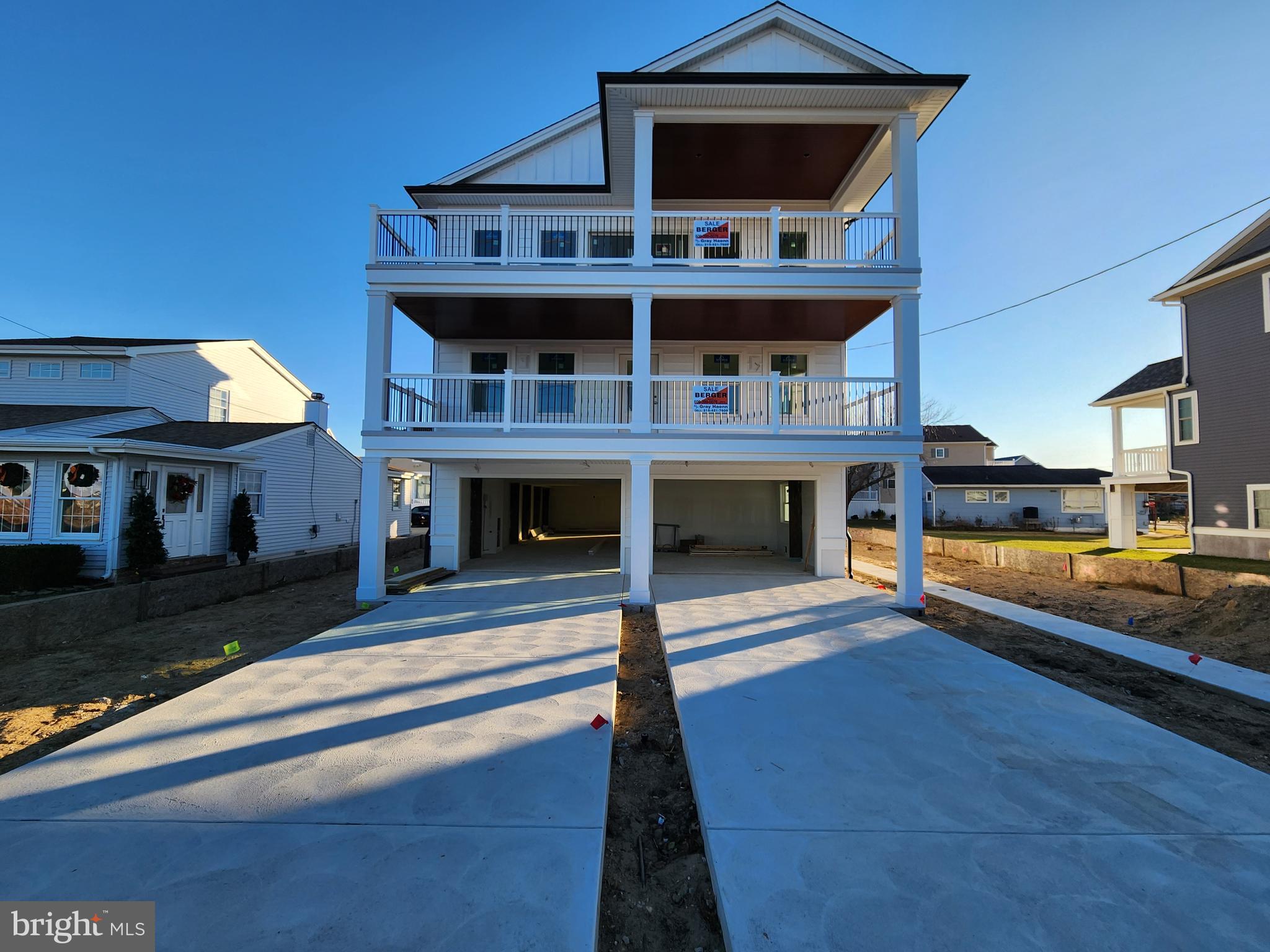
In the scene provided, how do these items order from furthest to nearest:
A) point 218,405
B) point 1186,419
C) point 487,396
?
1. point 218,405
2. point 1186,419
3. point 487,396

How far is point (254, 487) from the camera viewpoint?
13844mm

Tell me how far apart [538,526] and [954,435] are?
118 feet

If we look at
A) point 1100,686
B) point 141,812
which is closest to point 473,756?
point 141,812

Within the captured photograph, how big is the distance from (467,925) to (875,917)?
187 cm

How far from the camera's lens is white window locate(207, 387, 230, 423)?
18.2 meters

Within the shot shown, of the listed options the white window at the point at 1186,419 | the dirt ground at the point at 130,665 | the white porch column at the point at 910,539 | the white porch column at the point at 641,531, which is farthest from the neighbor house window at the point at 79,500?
the white window at the point at 1186,419

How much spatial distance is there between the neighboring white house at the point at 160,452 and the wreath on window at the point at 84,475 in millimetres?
18

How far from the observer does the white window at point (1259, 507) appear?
507 inches

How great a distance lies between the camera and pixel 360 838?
112 inches

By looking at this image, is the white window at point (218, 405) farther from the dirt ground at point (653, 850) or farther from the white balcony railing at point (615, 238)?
the dirt ground at point (653, 850)

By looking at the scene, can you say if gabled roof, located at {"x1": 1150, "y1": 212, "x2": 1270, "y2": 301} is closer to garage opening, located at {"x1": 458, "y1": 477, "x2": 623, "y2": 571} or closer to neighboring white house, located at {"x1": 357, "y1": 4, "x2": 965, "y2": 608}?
neighboring white house, located at {"x1": 357, "y1": 4, "x2": 965, "y2": 608}

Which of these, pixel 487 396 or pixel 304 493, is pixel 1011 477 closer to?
pixel 487 396

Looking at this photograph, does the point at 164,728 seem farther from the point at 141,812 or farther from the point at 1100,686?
the point at 1100,686

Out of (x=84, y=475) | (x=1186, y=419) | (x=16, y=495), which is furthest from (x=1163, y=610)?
(x=16, y=495)
